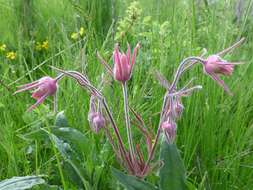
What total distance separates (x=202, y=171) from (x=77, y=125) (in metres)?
0.41

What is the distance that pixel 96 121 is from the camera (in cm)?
107

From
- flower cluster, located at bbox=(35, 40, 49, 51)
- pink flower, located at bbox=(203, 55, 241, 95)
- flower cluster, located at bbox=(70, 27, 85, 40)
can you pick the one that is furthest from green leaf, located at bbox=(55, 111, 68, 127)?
flower cluster, located at bbox=(35, 40, 49, 51)

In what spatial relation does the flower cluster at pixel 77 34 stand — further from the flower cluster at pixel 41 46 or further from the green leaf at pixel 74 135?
the green leaf at pixel 74 135

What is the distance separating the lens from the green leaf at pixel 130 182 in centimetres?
100

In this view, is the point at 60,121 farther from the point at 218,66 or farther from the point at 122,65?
the point at 218,66

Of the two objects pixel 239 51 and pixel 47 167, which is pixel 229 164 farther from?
pixel 239 51

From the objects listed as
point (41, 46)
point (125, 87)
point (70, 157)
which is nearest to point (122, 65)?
point (125, 87)

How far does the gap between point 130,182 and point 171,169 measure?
4.1 inches

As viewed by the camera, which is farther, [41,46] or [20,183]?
[41,46]

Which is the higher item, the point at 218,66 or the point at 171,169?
the point at 218,66

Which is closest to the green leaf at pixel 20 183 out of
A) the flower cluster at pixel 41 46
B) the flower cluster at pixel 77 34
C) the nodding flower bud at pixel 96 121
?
the nodding flower bud at pixel 96 121

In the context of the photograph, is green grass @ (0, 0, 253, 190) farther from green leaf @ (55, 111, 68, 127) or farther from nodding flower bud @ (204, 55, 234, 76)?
nodding flower bud @ (204, 55, 234, 76)

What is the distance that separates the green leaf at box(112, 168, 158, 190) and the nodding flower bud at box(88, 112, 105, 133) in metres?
0.12

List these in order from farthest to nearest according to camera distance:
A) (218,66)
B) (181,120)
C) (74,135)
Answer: (181,120) < (74,135) < (218,66)
